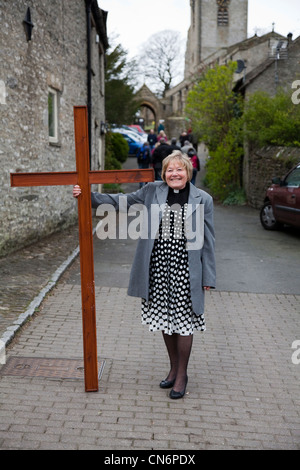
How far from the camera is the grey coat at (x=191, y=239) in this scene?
407 cm

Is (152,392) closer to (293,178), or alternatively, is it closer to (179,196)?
(179,196)

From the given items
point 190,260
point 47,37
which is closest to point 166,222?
point 190,260

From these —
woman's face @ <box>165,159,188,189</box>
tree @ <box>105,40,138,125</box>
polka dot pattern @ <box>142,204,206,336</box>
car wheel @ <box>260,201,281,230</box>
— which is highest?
tree @ <box>105,40,138,125</box>

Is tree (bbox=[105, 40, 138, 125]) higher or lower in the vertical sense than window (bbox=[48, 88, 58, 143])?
higher

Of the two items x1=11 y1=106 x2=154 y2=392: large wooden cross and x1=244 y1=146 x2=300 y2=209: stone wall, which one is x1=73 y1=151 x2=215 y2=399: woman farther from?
x1=244 y1=146 x2=300 y2=209: stone wall

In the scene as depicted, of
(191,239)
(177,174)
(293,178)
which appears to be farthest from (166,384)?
(293,178)

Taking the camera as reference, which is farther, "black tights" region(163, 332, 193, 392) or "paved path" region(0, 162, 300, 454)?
"black tights" region(163, 332, 193, 392)

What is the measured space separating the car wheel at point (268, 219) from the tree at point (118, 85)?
54.8 ft

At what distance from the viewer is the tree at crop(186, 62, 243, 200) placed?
62.6ft

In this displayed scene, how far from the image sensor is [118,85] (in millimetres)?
28625

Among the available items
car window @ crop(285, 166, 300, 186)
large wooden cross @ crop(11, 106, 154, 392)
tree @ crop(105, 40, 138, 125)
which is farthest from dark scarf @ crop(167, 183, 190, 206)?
tree @ crop(105, 40, 138, 125)

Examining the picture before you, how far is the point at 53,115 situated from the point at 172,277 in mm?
9002

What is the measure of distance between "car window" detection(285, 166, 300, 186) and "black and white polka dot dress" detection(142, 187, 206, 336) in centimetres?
842

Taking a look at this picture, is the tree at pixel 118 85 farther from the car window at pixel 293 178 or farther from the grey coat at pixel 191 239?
the grey coat at pixel 191 239
